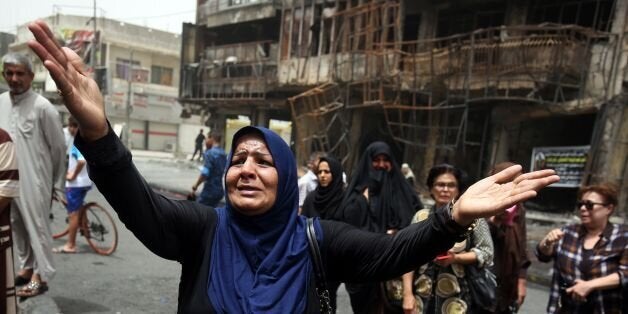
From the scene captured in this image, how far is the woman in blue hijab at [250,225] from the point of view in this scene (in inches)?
51.5

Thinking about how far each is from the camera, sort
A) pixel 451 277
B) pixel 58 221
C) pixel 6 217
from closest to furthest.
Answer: pixel 6 217 < pixel 451 277 < pixel 58 221

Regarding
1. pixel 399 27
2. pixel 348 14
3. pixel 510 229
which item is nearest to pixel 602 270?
pixel 510 229

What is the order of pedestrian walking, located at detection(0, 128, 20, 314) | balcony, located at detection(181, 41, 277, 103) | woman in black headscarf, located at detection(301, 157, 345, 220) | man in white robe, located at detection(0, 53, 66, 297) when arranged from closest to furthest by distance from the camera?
1. pedestrian walking, located at detection(0, 128, 20, 314)
2. man in white robe, located at detection(0, 53, 66, 297)
3. woman in black headscarf, located at detection(301, 157, 345, 220)
4. balcony, located at detection(181, 41, 277, 103)

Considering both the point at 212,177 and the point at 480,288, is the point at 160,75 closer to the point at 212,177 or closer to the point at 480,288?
the point at 212,177

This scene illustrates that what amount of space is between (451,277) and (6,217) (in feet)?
8.80

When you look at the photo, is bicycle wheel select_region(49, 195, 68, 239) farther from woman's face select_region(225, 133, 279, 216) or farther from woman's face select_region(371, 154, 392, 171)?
woman's face select_region(225, 133, 279, 216)

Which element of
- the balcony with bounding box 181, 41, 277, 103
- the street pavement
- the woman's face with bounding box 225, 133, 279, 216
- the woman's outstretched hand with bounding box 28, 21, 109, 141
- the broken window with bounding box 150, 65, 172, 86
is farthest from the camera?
the broken window with bounding box 150, 65, 172, 86

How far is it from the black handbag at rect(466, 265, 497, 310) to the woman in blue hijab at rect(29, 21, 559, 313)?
139 cm

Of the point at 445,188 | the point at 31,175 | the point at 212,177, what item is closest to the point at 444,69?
the point at 212,177

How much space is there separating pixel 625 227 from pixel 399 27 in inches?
390

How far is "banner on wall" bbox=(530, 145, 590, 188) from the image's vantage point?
9617 mm

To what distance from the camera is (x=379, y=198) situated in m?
3.62

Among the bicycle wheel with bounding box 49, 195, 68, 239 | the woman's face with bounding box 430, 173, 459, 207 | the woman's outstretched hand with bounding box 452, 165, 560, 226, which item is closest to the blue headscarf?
the woman's outstretched hand with bounding box 452, 165, 560, 226

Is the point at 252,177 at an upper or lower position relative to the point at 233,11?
lower
